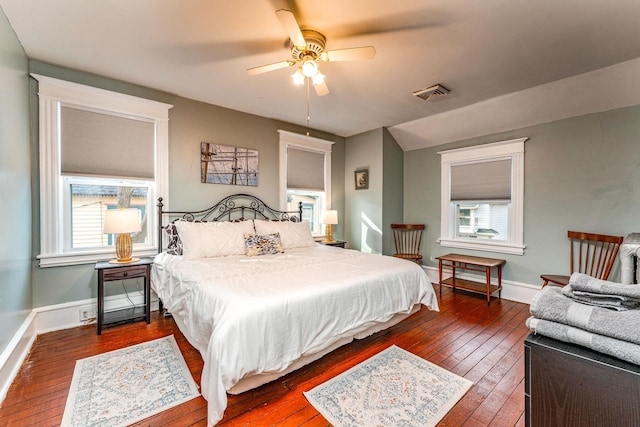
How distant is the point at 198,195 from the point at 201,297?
6.84ft

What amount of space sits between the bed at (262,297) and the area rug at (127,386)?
0.91 ft

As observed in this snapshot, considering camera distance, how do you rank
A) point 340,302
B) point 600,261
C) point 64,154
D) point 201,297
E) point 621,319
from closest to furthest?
point 621,319 → point 201,297 → point 340,302 → point 64,154 → point 600,261

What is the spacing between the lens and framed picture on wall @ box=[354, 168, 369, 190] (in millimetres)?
4879

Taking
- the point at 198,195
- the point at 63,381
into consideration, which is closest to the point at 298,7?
the point at 198,195

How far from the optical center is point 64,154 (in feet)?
9.18

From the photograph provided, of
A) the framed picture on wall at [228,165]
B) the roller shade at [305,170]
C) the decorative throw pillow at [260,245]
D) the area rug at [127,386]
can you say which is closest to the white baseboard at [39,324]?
the area rug at [127,386]

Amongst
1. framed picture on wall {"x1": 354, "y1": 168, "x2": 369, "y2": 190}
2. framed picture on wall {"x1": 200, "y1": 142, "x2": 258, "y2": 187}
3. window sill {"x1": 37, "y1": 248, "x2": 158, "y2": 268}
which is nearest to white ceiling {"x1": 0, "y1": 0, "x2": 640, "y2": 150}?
framed picture on wall {"x1": 200, "y1": 142, "x2": 258, "y2": 187}

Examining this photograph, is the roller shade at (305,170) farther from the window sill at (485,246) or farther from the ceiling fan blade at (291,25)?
the ceiling fan blade at (291,25)

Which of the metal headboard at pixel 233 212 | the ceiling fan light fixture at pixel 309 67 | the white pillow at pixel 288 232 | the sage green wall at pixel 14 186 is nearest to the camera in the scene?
the sage green wall at pixel 14 186

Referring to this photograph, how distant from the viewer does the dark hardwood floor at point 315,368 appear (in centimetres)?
165

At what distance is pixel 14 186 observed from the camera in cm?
219

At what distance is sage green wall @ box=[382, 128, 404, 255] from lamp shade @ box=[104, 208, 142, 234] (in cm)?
352

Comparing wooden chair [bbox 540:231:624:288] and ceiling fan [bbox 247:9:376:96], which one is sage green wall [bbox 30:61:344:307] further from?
wooden chair [bbox 540:231:624:288]

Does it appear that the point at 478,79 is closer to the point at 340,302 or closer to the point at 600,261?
the point at 600,261
